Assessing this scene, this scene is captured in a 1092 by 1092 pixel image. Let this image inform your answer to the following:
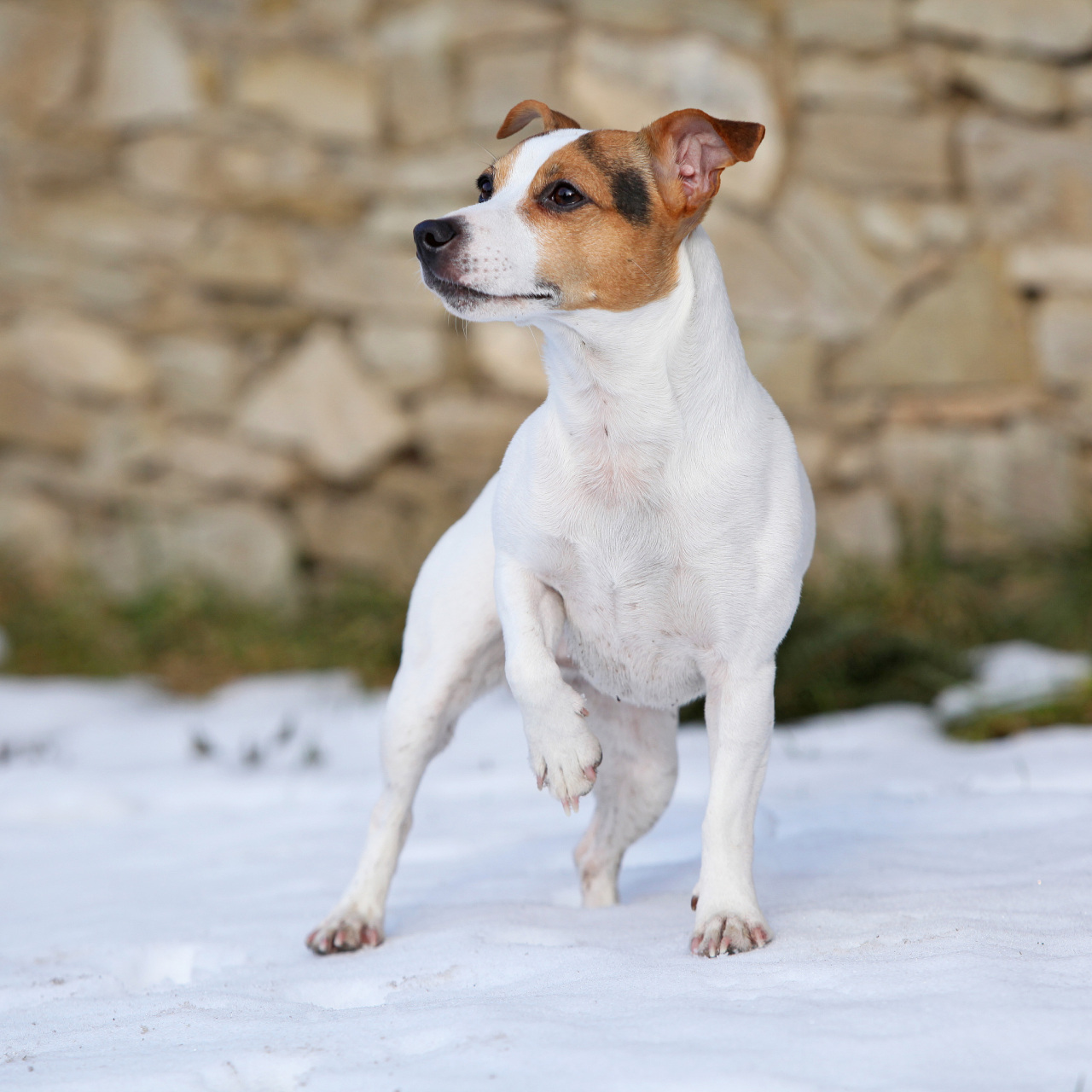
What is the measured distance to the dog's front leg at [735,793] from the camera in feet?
7.63

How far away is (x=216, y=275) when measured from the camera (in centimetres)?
634

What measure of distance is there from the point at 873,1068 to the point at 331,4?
5.77m

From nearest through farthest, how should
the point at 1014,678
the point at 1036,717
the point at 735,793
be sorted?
the point at 735,793
the point at 1036,717
the point at 1014,678

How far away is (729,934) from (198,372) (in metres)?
4.91

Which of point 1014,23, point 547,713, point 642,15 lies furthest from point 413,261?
point 547,713

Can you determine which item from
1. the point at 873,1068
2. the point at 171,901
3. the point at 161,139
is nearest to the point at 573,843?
the point at 171,901

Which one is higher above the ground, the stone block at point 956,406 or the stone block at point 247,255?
the stone block at point 247,255

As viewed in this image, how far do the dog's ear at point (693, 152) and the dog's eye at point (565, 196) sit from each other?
0.15m

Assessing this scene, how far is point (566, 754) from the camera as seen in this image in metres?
2.31

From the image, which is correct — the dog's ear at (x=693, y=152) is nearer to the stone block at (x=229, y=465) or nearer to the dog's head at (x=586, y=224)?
the dog's head at (x=586, y=224)

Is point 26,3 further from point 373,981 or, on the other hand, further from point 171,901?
point 373,981

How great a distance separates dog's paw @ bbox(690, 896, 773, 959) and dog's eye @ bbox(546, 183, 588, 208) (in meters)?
1.30

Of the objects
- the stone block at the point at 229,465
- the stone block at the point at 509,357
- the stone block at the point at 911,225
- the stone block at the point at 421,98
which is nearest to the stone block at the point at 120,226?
the stone block at the point at 229,465

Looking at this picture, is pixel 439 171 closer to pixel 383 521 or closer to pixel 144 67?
pixel 144 67
